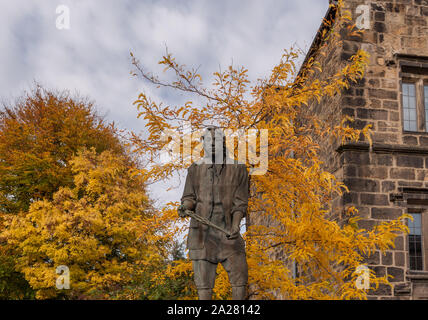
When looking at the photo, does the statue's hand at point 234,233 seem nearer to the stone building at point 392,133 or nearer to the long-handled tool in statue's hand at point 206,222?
the long-handled tool in statue's hand at point 206,222

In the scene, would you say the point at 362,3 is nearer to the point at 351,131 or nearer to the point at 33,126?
the point at 351,131

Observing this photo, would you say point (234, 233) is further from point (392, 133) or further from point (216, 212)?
point (392, 133)

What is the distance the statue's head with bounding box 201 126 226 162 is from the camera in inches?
224

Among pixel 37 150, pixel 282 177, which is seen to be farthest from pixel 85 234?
pixel 282 177

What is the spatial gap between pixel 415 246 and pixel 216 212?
24.3ft

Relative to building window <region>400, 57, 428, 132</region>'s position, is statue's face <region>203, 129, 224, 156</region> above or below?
below

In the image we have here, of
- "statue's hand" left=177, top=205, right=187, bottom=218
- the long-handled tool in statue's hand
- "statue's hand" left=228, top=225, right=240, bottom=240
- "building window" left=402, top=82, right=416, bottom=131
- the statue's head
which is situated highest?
"building window" left=402, top=82, right=416, bottom=131

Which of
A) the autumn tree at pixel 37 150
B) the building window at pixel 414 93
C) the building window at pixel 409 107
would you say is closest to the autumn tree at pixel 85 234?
the autumn tree at pixel 37 150

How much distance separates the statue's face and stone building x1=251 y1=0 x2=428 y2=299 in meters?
5.85

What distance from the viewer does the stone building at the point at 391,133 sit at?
35.6 feet

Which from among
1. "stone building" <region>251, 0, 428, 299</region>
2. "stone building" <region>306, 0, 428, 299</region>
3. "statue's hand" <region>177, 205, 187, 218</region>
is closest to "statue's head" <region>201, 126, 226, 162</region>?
"statue's hand" <region>177, 205, 187, 218</region>

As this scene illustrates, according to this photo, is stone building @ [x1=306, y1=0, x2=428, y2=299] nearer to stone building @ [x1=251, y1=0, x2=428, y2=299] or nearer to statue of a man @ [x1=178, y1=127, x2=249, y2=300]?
stone building @ [x1=251, y1=0, x2=428, y2=299]
